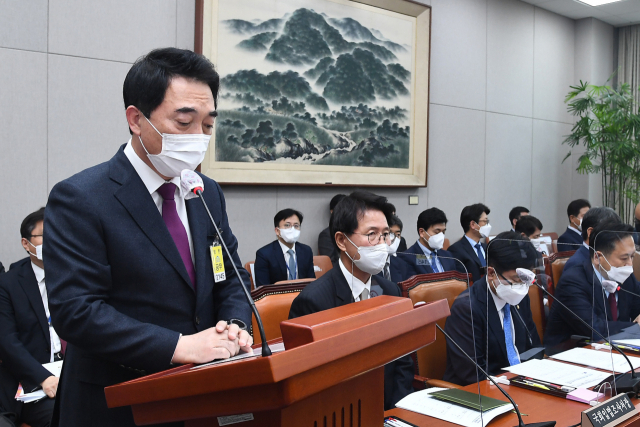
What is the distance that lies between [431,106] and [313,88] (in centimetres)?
182

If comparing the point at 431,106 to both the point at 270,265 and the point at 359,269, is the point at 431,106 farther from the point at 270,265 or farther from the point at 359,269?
the point at 359,269

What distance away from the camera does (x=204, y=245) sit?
1282 mm

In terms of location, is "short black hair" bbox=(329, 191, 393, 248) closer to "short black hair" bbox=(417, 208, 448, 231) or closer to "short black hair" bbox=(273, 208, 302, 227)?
"short black hair" bbox=(273, 208, 302, 227)

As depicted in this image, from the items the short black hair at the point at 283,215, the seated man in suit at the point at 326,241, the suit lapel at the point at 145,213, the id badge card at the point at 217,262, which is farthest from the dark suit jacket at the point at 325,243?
the suit lapel at the point at 145,213

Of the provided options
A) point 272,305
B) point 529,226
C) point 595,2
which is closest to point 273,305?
point 272,305

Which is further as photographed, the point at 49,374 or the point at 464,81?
the point at 464,81

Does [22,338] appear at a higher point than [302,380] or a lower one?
lower

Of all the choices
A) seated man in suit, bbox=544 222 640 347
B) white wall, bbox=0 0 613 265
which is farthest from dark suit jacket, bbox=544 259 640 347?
white wall, bbox=0 0 613 265

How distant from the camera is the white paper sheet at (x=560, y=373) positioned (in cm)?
197

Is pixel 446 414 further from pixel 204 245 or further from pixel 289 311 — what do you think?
pixel 204 245

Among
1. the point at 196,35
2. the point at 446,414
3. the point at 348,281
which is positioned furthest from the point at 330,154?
the point at 446,414

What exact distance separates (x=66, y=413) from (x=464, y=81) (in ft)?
21.6

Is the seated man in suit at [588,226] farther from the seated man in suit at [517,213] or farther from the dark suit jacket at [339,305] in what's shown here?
the seated man in suit at [517,213]

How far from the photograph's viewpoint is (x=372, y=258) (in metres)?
2.12
